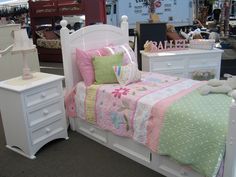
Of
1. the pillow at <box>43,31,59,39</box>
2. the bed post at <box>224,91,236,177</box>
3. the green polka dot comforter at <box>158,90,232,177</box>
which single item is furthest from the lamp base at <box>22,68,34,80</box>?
the pillow at <box>43,31,59,39</box>

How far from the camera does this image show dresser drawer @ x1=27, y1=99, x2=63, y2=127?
2.28m

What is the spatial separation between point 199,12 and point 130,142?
532 cm

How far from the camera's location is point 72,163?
2.23m

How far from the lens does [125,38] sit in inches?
122

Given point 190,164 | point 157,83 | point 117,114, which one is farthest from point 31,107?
point 190,164

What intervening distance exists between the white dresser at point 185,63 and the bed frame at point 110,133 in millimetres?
416

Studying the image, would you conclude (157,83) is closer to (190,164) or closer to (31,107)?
(190,164)

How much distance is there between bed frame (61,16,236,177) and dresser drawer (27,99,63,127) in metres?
0.29

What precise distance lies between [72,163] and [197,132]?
110 cm

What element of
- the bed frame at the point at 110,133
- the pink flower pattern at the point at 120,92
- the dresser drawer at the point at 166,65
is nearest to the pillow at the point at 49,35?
the bed frame at the point at 110,133

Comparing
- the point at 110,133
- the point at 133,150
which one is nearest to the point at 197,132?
the point at 133,150

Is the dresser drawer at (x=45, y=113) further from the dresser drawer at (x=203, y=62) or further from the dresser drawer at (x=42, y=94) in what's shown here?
the dresser drawer at (x=203, y=62)

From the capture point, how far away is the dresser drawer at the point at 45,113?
2.28 meters

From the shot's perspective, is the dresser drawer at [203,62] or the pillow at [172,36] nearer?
the dresser drawer at [203,62]
